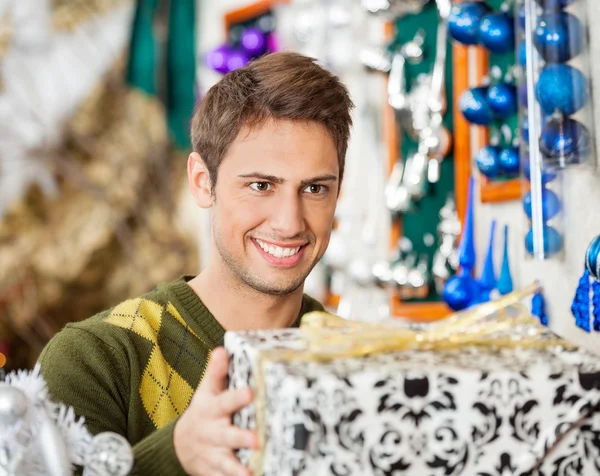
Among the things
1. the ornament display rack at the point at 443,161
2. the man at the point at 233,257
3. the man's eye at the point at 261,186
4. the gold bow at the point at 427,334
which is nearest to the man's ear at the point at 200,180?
the man at the point at 233,257

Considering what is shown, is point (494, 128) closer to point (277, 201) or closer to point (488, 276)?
point (488, 276)

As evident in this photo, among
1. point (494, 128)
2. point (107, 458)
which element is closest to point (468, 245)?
point (494, 128)

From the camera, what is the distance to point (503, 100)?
1.37 meters

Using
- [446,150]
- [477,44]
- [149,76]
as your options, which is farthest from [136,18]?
[477,44]

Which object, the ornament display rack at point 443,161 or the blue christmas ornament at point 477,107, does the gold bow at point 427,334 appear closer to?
the blue christmas ornament at point 477,107

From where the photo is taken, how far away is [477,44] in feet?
4.61

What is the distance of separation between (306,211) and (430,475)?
41 cm

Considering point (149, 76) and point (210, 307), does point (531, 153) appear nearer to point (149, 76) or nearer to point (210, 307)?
point (210, 307)

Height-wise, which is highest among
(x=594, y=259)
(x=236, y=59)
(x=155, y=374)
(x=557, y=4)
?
(x=236, y=59)

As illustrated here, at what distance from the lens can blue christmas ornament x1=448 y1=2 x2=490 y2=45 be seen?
4.50 ft

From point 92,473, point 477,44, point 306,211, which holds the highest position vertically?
point 477,44

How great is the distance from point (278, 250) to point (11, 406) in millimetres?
401

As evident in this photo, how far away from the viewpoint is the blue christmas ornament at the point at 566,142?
3.47ft

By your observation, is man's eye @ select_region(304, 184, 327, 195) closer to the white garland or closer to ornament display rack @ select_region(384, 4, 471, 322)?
the white garland
